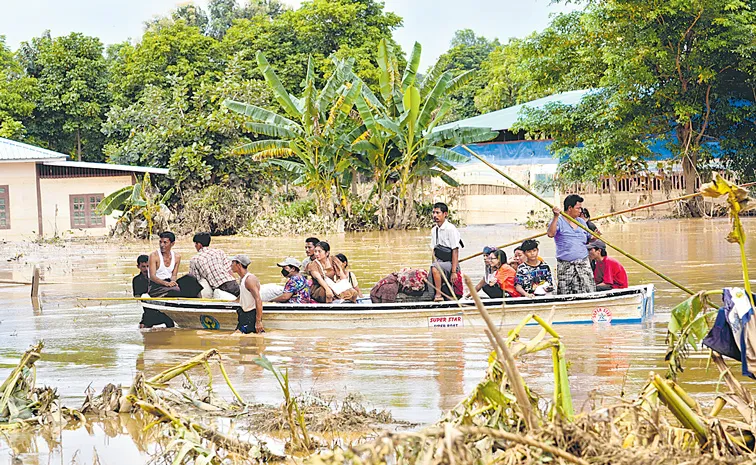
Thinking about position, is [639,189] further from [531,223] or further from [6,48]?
[6,48]

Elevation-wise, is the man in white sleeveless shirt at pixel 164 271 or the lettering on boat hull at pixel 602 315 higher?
the man in white sleeveless shirt at pixel 164 271

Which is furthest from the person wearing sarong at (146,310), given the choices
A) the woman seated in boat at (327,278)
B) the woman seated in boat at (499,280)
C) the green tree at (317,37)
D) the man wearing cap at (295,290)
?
the green tree at (317,37)

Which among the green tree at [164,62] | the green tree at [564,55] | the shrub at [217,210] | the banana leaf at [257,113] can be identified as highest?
the green tree at [164,62]

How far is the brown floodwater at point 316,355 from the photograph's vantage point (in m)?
6.91

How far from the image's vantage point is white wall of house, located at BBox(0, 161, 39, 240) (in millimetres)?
25547

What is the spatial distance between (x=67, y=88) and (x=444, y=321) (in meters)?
28.8

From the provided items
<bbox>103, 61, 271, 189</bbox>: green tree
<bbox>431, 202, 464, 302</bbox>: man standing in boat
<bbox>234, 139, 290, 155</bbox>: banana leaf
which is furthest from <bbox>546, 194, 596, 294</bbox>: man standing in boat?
<bbox>103, 61, 271, 189</bbox>: green tree

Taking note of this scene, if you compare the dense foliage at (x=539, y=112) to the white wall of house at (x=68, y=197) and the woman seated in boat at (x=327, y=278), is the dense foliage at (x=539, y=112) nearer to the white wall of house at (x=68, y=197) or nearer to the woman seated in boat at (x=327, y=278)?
the white wall of house at (x=68, y=197)

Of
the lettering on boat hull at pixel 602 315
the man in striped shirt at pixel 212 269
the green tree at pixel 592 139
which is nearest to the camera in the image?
the lettering on boat hull at pixel 602 315

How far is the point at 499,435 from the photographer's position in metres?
2.60

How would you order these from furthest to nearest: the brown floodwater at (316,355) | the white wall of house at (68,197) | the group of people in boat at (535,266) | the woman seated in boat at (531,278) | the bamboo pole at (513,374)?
the white wall of house at (68,197), the woman seated in boat at (531,278), the group of people in boat at (535,266), the brown floodwater at (316,355), the bamboo pole at (513,374)

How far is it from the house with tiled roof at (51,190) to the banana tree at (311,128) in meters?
3.94

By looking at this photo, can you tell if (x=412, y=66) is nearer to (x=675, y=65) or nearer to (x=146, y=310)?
(x=675, y=65)

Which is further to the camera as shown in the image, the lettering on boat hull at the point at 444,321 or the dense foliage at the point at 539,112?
the dense foliage at the point at 539,112
